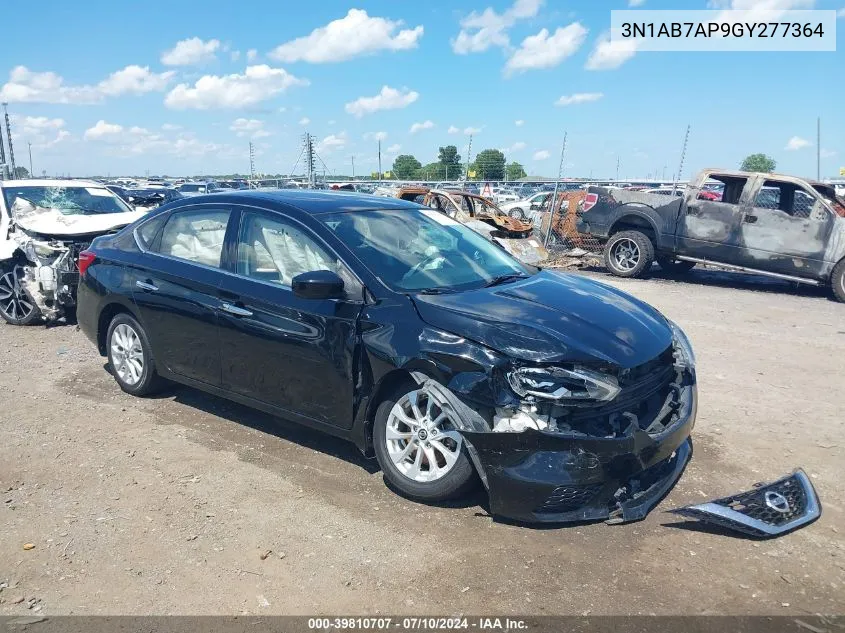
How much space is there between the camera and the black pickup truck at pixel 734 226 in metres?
10.8

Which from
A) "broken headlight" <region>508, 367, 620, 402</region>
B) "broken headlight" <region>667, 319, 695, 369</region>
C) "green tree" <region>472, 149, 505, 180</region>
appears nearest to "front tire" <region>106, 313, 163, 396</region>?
"broken headlight" <region>508, 367, 620, 402</region>

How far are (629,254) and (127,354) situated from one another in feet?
32.1

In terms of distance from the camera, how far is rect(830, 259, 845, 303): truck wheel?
10672 millimetres

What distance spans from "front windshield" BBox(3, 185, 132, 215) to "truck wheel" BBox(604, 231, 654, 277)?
8547 mm

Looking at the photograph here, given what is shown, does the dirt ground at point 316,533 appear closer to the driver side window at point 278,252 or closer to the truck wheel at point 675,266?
the driver side window at point 278,252

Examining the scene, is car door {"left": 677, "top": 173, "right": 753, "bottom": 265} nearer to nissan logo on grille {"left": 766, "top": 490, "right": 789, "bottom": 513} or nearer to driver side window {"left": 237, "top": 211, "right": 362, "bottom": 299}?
nissan logo on grille {"left": 766, "top": 490, "right": 789, "bottom": 513}

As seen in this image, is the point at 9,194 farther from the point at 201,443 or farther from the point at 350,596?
the point at 350,596

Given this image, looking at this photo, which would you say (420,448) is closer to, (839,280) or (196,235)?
(196,235)

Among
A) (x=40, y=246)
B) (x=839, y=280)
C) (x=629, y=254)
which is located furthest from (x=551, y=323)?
(x=629, y=254)

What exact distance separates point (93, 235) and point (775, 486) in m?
7.57

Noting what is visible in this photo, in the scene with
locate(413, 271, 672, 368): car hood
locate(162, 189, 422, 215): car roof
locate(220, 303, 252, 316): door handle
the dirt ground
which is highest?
locate(162, 189, 422, 215): car roof

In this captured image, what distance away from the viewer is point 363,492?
3910 mm

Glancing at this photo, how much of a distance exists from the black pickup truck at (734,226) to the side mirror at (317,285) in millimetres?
9585

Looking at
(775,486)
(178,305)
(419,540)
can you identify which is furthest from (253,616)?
(775,486)
